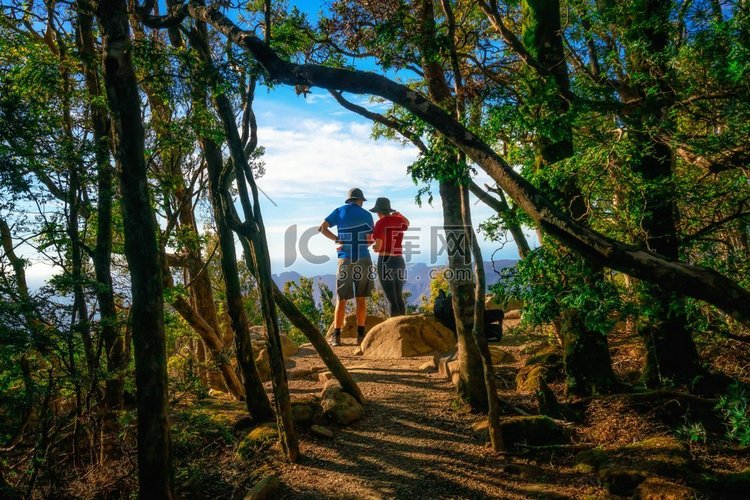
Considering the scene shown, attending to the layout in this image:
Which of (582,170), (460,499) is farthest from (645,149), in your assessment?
(460,499)

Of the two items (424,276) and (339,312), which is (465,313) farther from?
(424,276)

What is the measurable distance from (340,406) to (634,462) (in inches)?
141

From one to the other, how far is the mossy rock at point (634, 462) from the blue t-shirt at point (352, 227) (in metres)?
6.13

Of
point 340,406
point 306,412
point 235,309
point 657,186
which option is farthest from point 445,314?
point 657,186

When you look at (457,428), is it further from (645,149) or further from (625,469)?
(645,149)

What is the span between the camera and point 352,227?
9484 millimetres

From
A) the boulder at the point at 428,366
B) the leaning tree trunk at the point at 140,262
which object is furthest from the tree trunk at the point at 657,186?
the leaning tree trunk at the point at 140,262

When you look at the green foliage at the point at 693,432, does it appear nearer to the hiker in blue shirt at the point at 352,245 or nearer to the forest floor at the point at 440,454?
the forest floor at the point at 440,454

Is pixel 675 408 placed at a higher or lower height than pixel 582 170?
lower

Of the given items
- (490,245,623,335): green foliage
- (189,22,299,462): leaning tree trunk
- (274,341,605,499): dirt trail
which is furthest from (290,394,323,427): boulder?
(490,245,623,335): green foliage

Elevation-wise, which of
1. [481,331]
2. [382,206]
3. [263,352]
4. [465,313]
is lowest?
[263,352]

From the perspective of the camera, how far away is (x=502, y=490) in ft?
13.7

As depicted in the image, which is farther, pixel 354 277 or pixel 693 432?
pixel 354 277

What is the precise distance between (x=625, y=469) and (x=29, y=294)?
614cm
